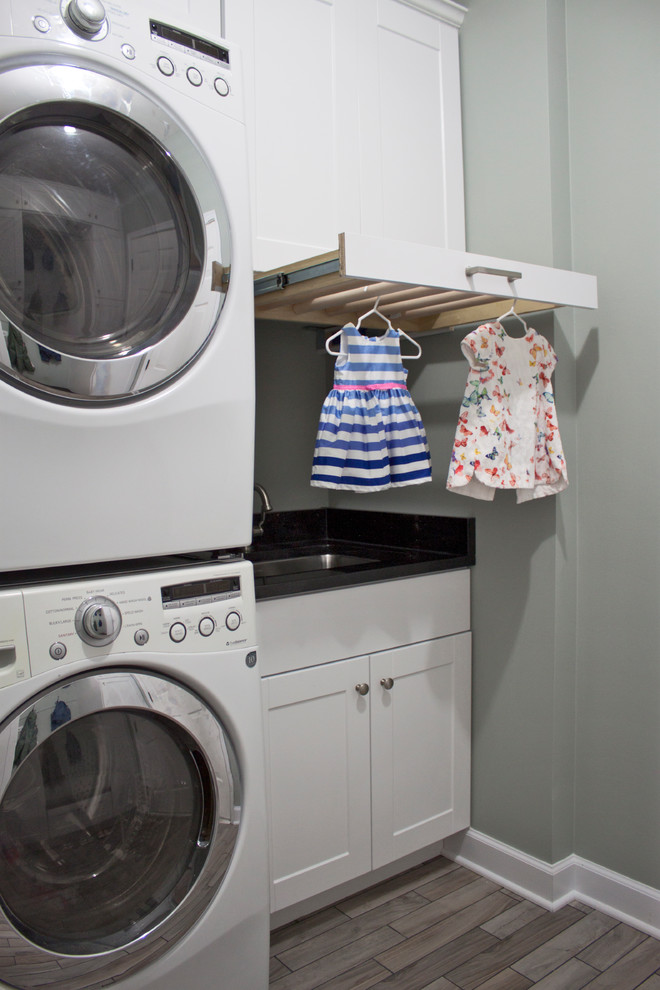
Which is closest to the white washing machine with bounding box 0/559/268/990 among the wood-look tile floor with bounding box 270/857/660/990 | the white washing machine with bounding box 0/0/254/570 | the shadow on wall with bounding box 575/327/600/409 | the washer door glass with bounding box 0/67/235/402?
the white washing machine with bounding box 0/0/254/570

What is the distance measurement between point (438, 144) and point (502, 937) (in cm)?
212

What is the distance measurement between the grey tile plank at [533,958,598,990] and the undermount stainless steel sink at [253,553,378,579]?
45.5 inches

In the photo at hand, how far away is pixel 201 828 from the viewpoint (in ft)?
4.77

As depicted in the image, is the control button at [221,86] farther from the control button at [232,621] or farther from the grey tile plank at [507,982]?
the grey tile plank at [507,982]

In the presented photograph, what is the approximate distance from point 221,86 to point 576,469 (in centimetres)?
130

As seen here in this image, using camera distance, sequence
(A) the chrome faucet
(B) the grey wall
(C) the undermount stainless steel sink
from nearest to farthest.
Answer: (B) the grey wall, (A) the chrome faucet, (C) the undermount stainless steel sink

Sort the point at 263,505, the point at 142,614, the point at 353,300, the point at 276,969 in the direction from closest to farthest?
the point at 142,614, the point at 276,969, the point at 353,300, the point at 263,505

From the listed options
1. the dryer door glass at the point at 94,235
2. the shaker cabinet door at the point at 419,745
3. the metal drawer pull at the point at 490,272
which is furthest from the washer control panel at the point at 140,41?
the shaker cabinet door at the point at 419,745

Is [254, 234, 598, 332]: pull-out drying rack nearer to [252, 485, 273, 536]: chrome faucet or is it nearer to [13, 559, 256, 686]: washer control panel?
[252, 485, 273, 536]: chrome faucet

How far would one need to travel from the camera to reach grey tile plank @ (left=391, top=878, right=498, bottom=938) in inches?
80.4

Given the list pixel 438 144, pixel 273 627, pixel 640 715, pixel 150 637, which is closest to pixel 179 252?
pixel 150 637

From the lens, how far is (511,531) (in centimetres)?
221

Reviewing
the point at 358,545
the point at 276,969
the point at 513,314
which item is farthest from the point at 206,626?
the point at 358,545

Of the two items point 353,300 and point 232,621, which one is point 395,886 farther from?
point 353,300
